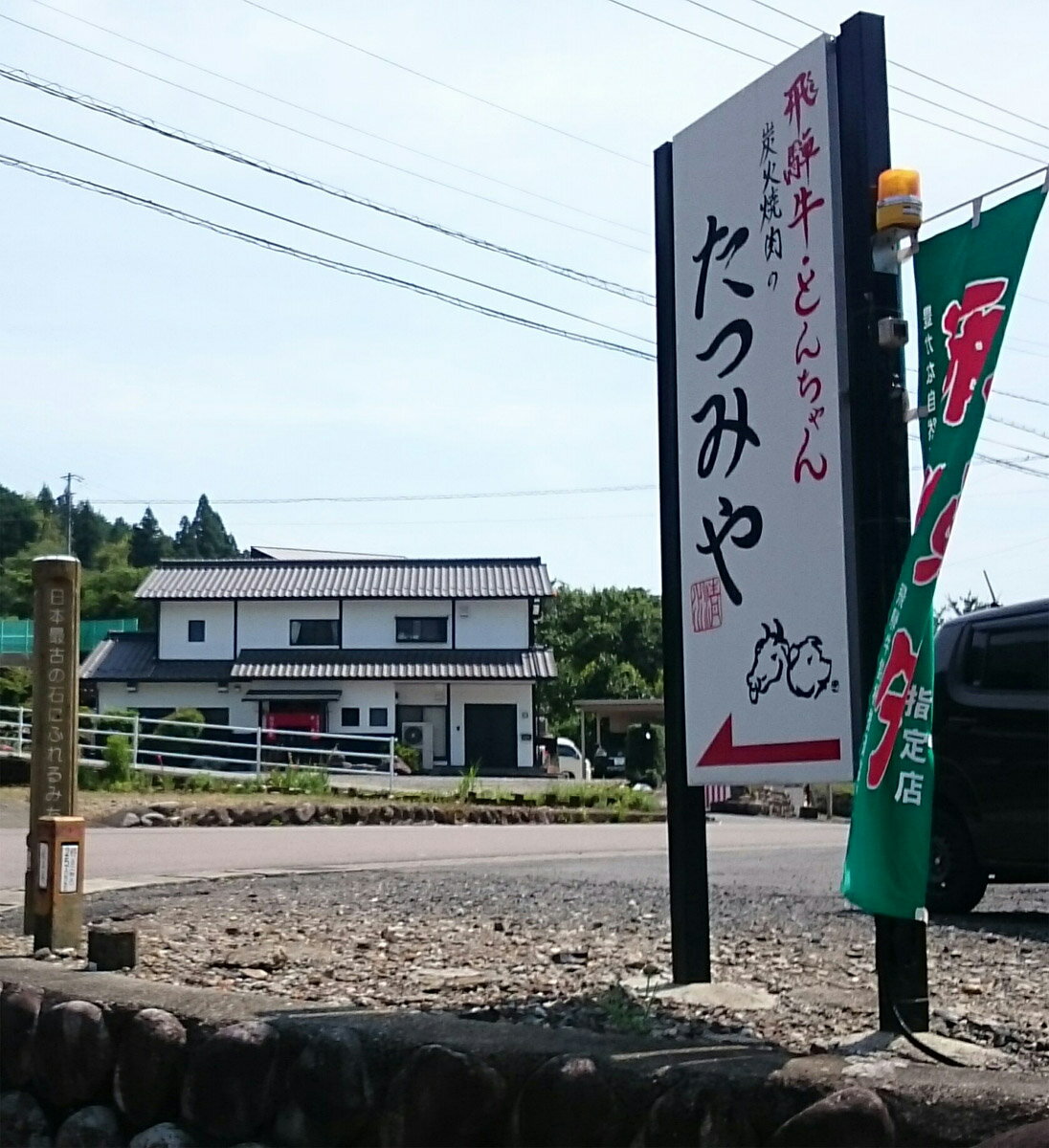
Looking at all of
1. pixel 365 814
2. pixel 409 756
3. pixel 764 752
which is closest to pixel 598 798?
pixel 365 814

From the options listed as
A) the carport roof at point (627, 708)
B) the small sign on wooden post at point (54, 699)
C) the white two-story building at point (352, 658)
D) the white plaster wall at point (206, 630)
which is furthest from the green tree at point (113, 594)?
the small sign on wooden post at point (54, 699)

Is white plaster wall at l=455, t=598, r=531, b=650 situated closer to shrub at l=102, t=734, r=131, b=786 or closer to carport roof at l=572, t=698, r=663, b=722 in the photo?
carport roof at l=572, t=698, r=663, b=722

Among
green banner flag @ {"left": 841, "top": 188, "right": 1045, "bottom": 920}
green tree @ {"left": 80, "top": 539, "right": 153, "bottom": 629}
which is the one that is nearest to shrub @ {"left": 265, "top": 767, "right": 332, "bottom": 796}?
green banner flag @ {"left": 841, "top": 188, "right": 1045, "bottom": 920}

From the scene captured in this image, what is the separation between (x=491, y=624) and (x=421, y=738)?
394 cm

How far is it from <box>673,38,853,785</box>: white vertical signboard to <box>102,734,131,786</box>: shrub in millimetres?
18571

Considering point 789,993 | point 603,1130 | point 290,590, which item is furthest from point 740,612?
point 290,590

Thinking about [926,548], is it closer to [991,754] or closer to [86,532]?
[991,754]

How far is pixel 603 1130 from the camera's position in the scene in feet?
11.5

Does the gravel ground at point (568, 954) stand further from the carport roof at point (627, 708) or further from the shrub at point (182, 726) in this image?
the carport roof at point (627, 708)

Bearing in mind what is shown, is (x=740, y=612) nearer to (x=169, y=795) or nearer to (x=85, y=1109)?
(x=85, y=1109)

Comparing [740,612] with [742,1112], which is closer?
[742,1112]

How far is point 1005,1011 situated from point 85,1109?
9.59 feet

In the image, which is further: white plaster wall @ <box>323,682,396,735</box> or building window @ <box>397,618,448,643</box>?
building window @ <box>397,618,448,643</box>

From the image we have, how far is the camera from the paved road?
10.9 metres
